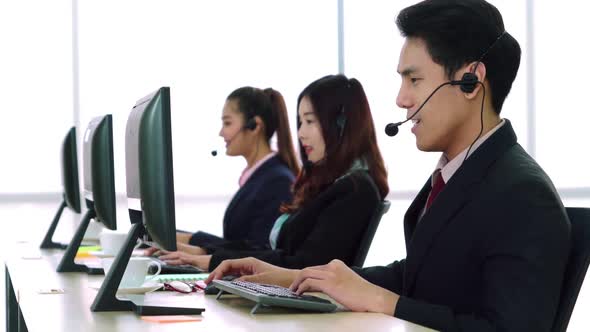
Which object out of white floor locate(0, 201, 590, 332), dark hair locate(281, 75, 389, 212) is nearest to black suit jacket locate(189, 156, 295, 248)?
dark hair locate(281, 75, 389, 212)

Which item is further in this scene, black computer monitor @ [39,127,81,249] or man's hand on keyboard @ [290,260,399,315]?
black computer monitor @ [39,127,81,249]

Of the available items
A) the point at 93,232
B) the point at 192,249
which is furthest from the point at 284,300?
the point at 93,232

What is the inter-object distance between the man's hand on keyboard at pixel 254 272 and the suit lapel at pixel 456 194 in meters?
0.39

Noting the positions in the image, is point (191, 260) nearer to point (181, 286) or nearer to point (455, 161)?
point (181, 286)

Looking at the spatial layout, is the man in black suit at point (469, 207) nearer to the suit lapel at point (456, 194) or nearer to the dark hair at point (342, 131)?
the suit lapel at point (456, 194)

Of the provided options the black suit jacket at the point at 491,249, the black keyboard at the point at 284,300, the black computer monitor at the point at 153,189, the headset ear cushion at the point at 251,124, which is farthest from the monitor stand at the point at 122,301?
the headset ear cushion at the point at 251,124

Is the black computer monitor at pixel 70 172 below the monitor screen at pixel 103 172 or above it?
below

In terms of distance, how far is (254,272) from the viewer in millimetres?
2016

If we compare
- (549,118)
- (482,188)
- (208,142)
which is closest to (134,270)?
A: (482,188)

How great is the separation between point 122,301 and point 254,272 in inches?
17.6

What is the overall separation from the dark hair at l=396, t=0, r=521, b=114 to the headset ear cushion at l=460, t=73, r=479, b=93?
0.04m

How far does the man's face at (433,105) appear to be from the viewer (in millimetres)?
1679

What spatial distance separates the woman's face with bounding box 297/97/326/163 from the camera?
2760 mm

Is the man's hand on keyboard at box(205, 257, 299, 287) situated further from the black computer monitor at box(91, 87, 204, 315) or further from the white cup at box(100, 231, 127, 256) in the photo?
the white cup at box(100, 231, 127, 256)
